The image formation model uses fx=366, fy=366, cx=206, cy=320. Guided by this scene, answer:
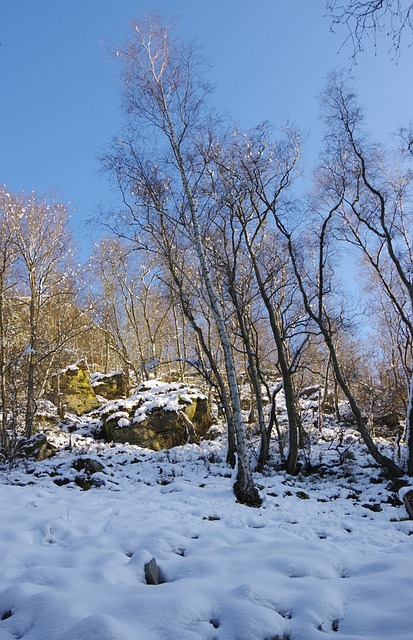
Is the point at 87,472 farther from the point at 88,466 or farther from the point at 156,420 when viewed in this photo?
the point at 156,420

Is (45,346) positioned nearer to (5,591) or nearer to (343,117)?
(5,591)

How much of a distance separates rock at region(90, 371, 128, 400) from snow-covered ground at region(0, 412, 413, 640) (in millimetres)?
11057

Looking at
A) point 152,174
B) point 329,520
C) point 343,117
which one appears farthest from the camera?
point 343,117

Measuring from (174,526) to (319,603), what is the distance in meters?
2.54

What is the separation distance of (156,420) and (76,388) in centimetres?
677

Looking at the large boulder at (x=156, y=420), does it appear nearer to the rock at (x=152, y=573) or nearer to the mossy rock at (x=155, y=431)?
the mossy rock at (x=155, y=431)

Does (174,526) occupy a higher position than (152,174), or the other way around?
(152,174)

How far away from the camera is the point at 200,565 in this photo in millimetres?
3488

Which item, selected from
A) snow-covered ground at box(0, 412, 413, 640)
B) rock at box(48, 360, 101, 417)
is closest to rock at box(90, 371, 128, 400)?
rock at box(48, 360, 101, 417)

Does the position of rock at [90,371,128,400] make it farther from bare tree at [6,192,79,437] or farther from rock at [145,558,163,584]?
rock at [145,558,163,584]

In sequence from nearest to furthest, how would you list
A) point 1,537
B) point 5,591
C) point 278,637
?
point 278,637
point 5,591
point 1,537

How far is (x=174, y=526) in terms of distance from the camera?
4832 mm

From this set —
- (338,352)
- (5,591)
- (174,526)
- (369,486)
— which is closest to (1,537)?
(5,591)

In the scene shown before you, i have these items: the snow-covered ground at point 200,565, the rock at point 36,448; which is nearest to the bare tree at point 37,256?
the rock at point 36,448
